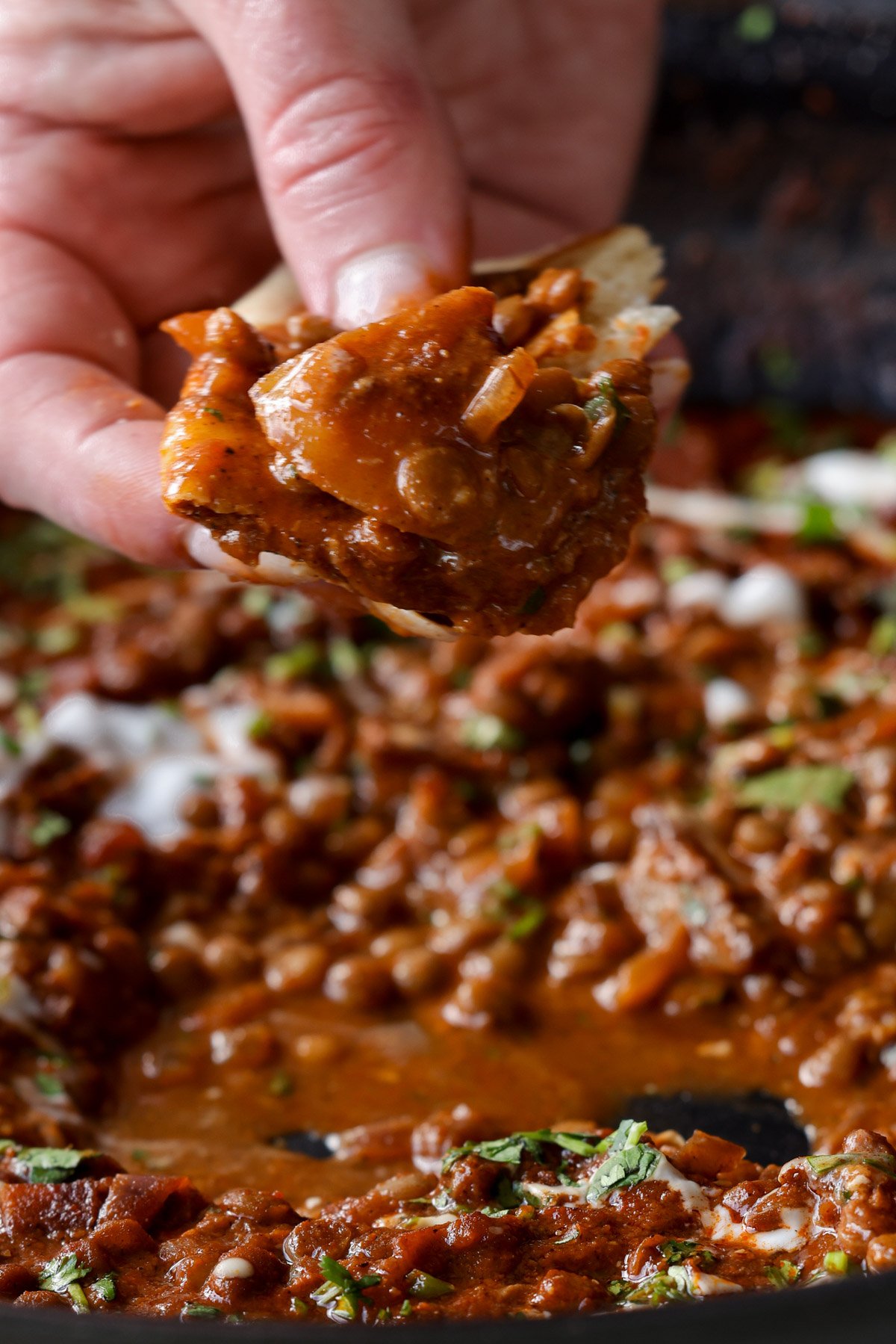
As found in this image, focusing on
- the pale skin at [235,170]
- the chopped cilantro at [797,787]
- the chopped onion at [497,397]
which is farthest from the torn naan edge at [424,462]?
the chopped cilantro at [797,787]

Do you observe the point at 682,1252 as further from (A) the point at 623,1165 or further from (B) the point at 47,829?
(B) the point at 47,829

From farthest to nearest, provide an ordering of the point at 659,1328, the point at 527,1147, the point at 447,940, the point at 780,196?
the point at 780,196
the point at 447,940
the point at 527,1147
the point at 659,1328

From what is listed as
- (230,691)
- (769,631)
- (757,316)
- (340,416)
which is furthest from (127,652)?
(757,316)

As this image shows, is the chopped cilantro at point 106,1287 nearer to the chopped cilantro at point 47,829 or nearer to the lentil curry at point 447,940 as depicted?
the lentil curry at point 447,940

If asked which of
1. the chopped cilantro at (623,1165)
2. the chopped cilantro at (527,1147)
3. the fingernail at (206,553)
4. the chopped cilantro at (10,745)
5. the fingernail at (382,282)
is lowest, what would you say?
the chopped cilantro at (10,745)

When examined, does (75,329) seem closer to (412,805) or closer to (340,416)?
(340,416)

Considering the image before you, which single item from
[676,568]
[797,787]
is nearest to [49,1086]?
[797,787]
